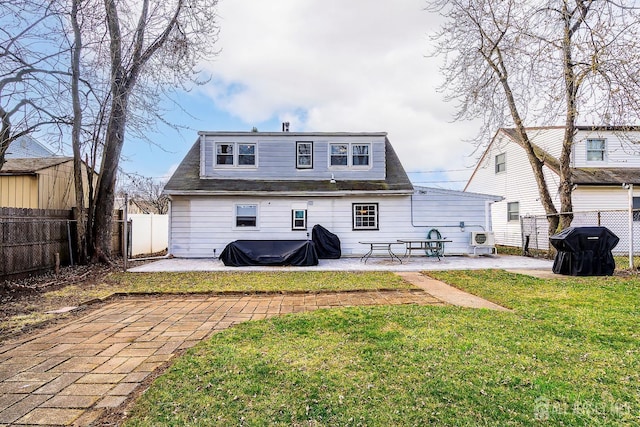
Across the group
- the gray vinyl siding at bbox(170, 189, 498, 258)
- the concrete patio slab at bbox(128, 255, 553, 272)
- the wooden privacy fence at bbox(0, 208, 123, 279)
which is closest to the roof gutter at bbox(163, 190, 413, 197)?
the gray vinyl siding at bbox(170, 189, 498, 258)

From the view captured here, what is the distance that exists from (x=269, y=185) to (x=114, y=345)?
33.4 ft

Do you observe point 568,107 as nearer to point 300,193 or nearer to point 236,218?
point 300,193

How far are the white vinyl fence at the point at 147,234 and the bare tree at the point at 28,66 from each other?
7653 millimetres

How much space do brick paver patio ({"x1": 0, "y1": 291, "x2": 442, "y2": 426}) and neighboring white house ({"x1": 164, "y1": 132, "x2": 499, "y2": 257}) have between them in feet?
22.9

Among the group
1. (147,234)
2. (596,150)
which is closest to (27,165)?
(147,234)

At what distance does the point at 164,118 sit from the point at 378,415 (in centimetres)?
973

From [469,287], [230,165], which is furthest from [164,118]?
[469,287]

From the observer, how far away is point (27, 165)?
12.8 m

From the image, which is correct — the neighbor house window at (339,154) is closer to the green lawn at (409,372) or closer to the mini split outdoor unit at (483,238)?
the mini split outdoor unit at (483,238)

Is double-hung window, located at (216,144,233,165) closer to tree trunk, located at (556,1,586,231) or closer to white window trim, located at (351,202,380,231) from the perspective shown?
white window trim, located at (351,202,380,231)

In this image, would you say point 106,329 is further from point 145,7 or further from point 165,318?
point 145,7

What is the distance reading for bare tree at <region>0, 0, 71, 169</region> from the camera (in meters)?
5.83

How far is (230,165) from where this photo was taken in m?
14.4

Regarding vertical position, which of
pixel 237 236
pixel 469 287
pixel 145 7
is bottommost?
pixel 469 287
